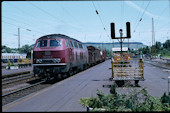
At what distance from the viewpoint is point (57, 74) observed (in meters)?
15.0

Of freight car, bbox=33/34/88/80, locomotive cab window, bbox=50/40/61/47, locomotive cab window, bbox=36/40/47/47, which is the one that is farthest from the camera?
locomotive cab window, bbox=36/40/47/47

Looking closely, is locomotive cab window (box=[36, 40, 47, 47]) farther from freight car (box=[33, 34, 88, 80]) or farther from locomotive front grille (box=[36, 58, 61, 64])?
locomotive front grille (box=[36, 58, 61, 64])

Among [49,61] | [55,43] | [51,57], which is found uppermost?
[55,43]

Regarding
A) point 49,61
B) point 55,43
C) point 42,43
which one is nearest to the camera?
point 49,61

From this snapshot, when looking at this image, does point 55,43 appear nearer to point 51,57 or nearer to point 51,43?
point 51,43

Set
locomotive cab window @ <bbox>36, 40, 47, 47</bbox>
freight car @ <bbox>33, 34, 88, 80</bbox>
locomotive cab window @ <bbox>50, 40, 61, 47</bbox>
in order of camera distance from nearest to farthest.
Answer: freight car @ <bbox>33, 34, 88, 80</bbox> < locomotive cab window @ <bbox>50, 40, 61, 47</bbox> < locomotive cab window @ <bbox>36, 40, 47, 47</bbox>

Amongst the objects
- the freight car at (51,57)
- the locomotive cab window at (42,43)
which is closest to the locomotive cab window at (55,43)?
the freight car at (51,57)

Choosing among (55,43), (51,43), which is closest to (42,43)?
(51,43)

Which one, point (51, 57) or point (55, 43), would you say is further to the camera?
point (55, 43)

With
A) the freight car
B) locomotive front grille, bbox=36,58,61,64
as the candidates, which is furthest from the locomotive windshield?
locomotive front grille, bbox=36,58,61,64

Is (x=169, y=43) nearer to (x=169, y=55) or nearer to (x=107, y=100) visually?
(x=169, y=55)

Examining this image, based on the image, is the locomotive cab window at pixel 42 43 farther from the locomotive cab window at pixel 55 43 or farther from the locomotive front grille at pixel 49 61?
the locomotive front grille at pixel 49 61

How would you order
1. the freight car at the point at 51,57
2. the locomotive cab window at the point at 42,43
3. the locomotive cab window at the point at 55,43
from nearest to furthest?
the freight car at the point at 51,57
the locomotive cab window at the point at 55,43
the locomotive cab window at the point at 42,43

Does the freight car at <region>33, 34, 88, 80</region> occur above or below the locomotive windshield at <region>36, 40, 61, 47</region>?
below
